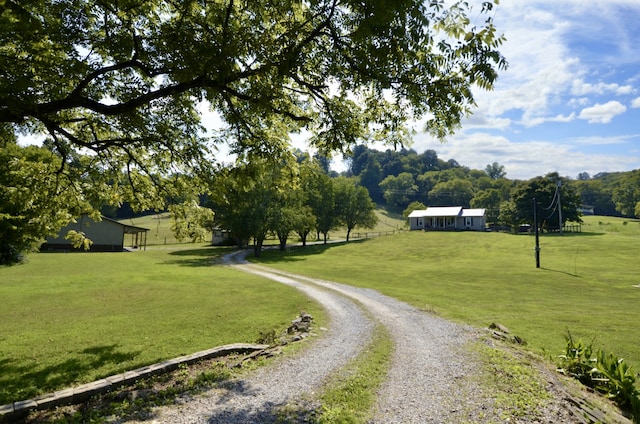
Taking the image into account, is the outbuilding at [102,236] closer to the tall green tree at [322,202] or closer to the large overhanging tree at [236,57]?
the tall green tree at [322,202]

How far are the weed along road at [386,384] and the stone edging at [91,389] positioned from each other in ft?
5.28

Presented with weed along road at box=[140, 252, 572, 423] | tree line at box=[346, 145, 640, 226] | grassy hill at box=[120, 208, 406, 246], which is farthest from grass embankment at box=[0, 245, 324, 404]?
tree line at box=[346, 145, 640, 226]

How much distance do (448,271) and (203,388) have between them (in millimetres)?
31671

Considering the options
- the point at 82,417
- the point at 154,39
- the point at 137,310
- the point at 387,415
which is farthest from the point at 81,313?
the point at 387,415

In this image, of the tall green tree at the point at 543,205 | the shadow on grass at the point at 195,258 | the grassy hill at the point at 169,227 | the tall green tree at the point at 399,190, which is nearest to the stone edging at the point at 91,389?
the shadow on grass at the point at 195,258

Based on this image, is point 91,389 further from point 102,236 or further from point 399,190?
point 399,190

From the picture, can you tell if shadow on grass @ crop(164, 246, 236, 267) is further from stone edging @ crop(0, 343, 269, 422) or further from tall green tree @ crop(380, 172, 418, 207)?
tall green tree @ crop(380, 172, 418, 207)

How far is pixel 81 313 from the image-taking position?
1486 cm

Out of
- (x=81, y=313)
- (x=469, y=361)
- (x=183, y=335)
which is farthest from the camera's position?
(x=81, y=313)

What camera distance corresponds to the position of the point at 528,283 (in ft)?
93.3

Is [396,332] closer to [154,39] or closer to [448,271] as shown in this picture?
[154,39]

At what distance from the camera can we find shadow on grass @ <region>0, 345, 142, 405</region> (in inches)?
296

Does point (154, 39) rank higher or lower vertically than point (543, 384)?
higher

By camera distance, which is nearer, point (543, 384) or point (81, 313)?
point (543, 384)
